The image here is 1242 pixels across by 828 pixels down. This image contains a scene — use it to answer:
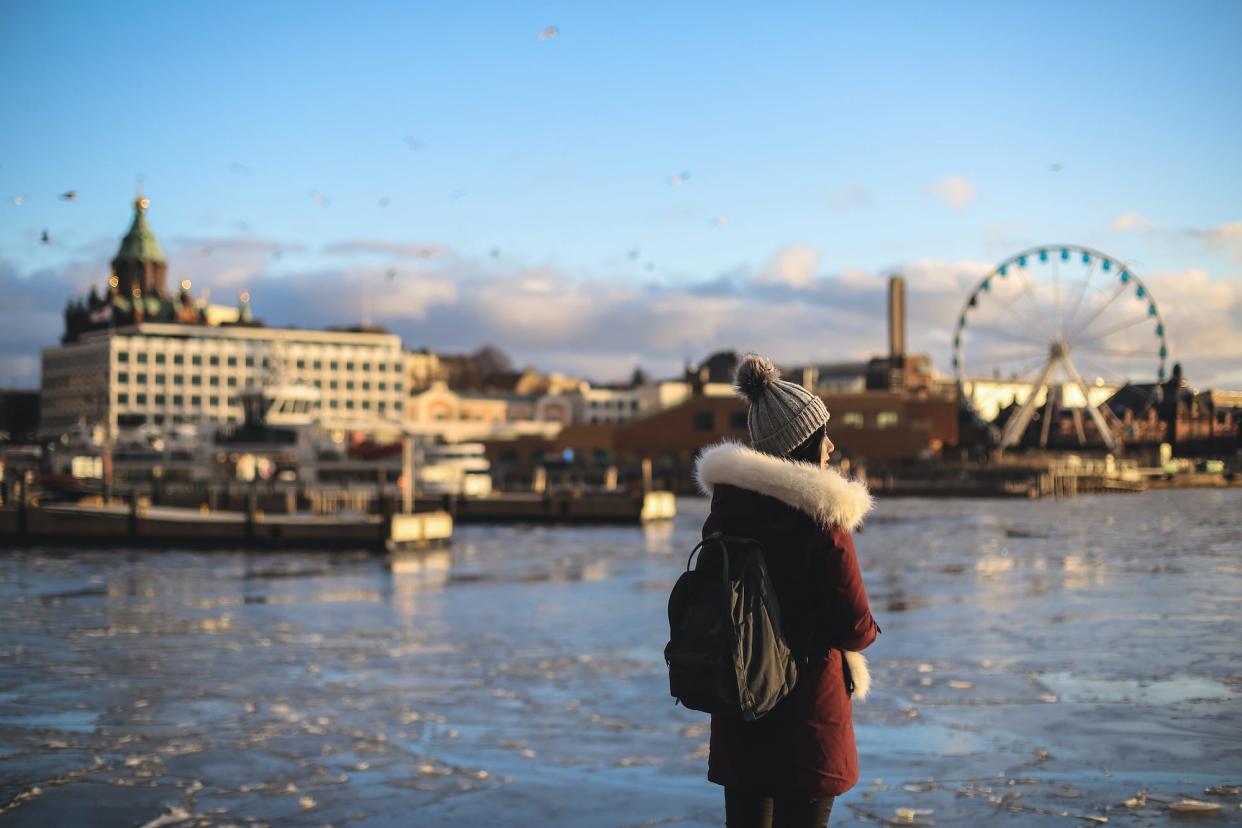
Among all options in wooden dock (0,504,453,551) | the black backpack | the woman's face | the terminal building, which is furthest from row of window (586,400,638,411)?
the black backpack

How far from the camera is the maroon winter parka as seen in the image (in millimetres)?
4781

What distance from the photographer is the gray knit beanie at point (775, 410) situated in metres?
5.03

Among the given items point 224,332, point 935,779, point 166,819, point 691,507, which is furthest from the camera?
point 224,332

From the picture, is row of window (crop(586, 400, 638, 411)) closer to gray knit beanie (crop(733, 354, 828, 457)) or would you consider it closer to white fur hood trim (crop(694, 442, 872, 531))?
gray knit beanie (crop(733, 354, 828, 457))

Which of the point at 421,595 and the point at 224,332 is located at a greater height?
the point at 224,332

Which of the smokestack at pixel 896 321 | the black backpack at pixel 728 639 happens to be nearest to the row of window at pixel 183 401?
the smokestack at pixel 896 321

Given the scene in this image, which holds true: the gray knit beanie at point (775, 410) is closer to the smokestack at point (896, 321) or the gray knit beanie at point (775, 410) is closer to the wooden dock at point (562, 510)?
the wooden dock at point (562, 510)

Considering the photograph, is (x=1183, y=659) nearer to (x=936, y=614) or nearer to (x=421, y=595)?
(x=936, y=614)

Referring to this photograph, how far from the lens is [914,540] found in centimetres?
4741

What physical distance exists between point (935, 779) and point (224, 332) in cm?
15497

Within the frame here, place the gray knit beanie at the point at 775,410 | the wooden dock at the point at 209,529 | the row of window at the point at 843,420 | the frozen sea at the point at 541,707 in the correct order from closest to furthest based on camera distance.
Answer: the gray knit beanie at the point at 775,410, the frozen sea at the point at 541,707, the wooden dock at the point at 209,529, the row of window at the point at 843,420

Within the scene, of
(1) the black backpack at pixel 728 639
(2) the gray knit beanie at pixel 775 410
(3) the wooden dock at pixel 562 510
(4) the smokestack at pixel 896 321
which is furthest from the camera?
(4) the smokestack at pixel 896 321

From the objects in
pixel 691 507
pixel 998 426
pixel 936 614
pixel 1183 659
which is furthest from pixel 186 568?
pixel 998 426

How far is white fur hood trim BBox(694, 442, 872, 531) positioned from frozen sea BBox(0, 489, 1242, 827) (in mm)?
4884
